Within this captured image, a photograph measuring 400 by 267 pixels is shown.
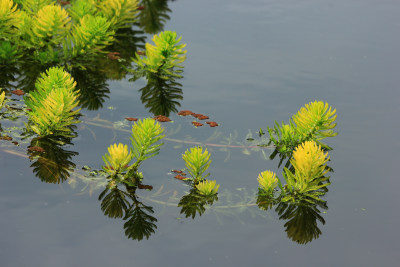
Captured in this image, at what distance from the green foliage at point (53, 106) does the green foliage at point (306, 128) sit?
1.57 meters

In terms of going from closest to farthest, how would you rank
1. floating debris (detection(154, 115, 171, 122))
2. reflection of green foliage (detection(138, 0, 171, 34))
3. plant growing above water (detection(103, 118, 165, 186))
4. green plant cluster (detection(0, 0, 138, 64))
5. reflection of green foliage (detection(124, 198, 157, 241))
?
reflection of green foliage (detection(124, 198, 157, 241)) → plant growing above water (detection(103, 118, 165, 186)) → floating debris (detection(154, 115, 171, 122)) → green plant cluster (detection(0, 0, 138, 64)) → reflection of green foliage (detection(138, 0, 171, 34))

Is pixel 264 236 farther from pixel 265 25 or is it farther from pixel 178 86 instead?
pixel 265 25

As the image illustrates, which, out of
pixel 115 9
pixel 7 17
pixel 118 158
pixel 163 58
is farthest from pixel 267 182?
pixel 115 9

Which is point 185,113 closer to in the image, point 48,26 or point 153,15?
point 48,26

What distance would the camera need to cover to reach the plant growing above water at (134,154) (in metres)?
3.67

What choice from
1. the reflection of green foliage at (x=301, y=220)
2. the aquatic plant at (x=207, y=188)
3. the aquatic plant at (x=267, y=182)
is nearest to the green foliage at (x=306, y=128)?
the aquatic plant at (x=267, y=182)

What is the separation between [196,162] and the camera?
3713 mm

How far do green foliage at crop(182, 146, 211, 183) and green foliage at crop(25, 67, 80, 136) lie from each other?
99 centimetres

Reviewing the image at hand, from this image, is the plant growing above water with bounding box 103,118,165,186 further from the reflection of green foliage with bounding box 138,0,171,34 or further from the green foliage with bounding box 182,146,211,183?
the reflection of green foliage with bounding box 138,0,171,34

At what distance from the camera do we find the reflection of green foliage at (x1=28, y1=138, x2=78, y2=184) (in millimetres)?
3920

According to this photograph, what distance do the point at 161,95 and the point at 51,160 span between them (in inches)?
60.4

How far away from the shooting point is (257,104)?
5.13 metres

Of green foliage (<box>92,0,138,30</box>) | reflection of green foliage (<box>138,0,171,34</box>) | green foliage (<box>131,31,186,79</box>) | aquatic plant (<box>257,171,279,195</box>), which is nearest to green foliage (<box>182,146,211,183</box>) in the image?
aquatic plant (<box>257,171,279,195</box>)

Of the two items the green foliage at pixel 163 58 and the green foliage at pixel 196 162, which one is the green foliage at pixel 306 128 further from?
the green foliage at pixel 163 58
